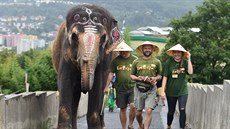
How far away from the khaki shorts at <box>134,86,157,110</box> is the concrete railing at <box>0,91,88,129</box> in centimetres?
201

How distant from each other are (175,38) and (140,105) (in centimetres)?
4559

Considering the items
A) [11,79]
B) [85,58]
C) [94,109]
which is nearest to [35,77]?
[11,79]

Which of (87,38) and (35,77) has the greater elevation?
(87,38)

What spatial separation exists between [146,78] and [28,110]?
2324 mm

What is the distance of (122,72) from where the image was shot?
11.8 metres

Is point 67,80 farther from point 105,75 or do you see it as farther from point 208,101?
point 208,101

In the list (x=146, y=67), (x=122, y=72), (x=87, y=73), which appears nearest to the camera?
(x=87, y=73)

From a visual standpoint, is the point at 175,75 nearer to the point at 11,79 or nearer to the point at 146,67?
the point at 146,67

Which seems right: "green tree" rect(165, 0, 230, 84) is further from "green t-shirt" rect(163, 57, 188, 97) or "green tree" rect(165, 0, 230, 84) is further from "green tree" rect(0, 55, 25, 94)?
"green t-shirt" rect(163, 57, 188, 97)

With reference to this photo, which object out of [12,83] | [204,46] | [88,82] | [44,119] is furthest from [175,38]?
[88,82]

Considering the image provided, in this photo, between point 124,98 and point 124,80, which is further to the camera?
point 124,98

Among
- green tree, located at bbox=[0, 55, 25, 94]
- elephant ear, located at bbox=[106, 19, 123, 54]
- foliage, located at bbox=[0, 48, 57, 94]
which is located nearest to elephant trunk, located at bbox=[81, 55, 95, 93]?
elephant ear, located at bbox=[106, 19, 123, 54]

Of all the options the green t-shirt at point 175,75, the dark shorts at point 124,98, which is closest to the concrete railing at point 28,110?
the dark shorts at point 124,98

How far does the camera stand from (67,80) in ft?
32.0
